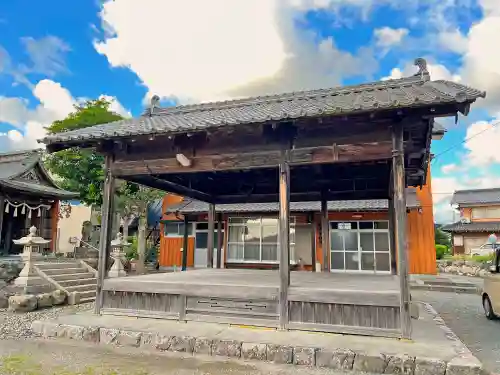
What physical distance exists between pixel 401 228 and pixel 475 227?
26.0 meters

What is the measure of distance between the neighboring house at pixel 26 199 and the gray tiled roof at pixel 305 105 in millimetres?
8537

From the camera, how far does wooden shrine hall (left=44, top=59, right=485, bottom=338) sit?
498 centimetres

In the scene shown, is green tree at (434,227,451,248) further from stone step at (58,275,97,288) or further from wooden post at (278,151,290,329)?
wooden post at (278,151,290,329)

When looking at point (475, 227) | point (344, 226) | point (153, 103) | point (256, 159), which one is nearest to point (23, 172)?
point (153, 103)

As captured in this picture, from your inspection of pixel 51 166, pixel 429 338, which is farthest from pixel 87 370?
pixel 51 166

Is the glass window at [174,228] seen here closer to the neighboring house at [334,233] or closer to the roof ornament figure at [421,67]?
the neighboring house at [334,233]

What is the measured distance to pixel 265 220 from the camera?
1648 cm

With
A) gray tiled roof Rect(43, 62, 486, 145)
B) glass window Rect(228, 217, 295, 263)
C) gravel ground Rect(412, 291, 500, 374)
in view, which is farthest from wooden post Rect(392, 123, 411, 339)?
glass window Rect(228, 217, 295, 263)

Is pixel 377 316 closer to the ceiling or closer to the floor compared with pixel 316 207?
closer to the floor

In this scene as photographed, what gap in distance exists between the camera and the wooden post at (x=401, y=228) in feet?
16.0

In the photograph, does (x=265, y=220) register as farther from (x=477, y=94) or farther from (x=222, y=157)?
(x=477, y=94)

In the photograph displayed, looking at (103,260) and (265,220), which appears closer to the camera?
(103,260)

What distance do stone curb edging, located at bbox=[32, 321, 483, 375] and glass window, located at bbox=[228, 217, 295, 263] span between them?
11.1 m

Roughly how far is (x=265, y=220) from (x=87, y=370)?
40.7 ft
